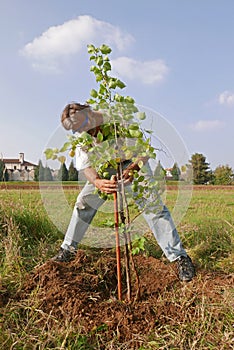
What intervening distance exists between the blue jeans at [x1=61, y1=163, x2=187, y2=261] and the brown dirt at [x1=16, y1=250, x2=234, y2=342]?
15cm

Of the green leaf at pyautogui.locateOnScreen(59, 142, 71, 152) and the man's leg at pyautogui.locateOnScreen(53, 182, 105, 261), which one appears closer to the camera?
the green leaf at pyautogui.locateOnScreen(59, 142, 71, 152)

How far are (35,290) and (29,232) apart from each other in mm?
1329

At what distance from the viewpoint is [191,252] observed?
351cm

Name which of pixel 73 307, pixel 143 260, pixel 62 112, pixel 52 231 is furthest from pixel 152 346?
pixel 52 231

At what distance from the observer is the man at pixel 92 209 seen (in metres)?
2.30

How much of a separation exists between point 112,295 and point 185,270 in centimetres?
59

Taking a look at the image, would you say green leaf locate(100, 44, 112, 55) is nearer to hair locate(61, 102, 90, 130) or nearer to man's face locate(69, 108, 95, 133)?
man's face locate(69, 108, 95, 133)

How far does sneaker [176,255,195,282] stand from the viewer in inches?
110

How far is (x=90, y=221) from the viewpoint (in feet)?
10.3

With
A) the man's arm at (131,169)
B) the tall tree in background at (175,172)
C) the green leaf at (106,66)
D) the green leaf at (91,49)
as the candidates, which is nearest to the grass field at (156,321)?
the tall tree in background at (175,172)

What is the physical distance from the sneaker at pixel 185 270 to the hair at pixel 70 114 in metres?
1.35

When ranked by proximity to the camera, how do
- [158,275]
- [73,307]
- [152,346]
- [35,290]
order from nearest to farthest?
1. [152,346]
2. [73,307]
3. [35,290]
4. [158,275]

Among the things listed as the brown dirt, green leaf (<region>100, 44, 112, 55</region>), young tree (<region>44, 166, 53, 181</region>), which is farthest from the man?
green leaf (<region>100, 44, 112, 55</region>)

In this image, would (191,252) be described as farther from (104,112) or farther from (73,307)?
(104,112)
